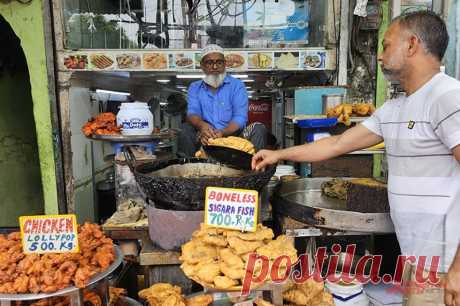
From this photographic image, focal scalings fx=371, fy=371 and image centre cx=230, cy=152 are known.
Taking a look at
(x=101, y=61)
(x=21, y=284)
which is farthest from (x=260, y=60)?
(x=21, y=284)

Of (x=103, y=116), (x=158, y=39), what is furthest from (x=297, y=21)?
(x=103, y=116)

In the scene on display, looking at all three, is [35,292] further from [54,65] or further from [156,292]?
[54,65]

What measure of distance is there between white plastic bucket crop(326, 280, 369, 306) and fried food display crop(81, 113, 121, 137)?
2.58 meters

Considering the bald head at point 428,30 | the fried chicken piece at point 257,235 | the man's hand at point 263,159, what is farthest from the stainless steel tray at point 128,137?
the bald head at point 428,30

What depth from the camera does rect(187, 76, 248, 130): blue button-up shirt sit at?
15.2 feet

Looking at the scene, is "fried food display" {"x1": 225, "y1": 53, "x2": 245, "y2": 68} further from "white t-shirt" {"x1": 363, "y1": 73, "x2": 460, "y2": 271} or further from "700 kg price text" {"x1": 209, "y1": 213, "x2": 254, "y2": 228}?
"700 kg price text" {"x1": 209, "y1": 213, "x2": 254, "y2": 228}

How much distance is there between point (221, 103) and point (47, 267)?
10.6 feet

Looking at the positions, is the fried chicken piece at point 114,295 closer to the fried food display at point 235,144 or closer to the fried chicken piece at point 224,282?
the fried chicken piece at point 224,282

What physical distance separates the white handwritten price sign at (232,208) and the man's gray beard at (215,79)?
9.91 feet

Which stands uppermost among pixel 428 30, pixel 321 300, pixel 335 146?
pixel 428 30

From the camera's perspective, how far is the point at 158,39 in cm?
571

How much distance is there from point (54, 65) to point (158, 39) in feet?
5.07

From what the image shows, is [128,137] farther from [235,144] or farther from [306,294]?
[306,294]

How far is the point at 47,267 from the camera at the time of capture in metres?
1.73
